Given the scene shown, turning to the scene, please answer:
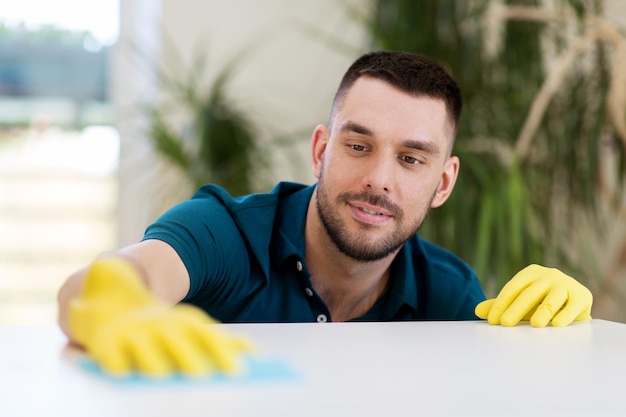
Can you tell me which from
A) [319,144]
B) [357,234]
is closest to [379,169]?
[357,234]

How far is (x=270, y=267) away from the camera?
1.65 metres

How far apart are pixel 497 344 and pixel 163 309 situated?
1.62 feet

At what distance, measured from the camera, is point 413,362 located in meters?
0.93

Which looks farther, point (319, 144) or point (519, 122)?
point (519, 122)

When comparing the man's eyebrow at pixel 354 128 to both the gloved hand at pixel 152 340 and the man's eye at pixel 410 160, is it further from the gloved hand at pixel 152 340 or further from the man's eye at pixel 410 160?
the gloved hand at pixel 152 340

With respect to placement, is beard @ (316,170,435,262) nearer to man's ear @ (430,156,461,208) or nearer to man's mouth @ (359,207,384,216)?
man's mouth @ (359,207,384,216)

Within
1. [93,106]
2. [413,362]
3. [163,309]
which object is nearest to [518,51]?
[93,106]

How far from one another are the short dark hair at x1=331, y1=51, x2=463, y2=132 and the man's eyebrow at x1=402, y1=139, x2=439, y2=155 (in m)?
0.10

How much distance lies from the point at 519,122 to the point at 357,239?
140 centimetres

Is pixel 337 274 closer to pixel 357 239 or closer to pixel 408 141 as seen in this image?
pixel 357 239

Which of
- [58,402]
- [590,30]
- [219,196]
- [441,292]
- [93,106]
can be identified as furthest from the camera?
[93,106]

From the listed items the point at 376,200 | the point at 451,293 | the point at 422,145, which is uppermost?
the point at 422,145

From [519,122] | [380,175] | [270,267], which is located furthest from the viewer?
[519,122]

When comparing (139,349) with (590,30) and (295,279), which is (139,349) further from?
(590,30)
